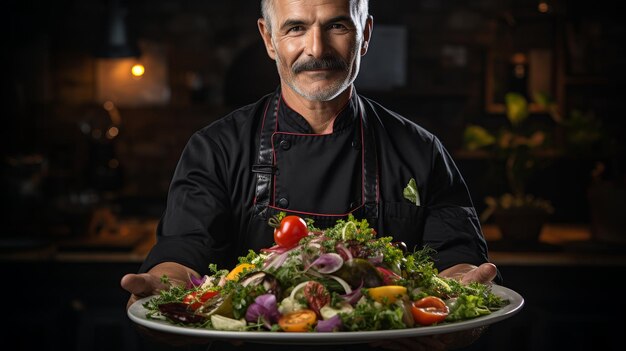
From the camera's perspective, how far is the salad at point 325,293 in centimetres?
150

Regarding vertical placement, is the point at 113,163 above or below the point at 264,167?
below

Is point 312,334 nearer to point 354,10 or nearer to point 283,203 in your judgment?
point 283,203

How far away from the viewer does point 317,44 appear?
81.9 inches

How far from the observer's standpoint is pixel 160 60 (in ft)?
21.6

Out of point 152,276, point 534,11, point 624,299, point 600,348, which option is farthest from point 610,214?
point 152,276

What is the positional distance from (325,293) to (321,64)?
726 mm

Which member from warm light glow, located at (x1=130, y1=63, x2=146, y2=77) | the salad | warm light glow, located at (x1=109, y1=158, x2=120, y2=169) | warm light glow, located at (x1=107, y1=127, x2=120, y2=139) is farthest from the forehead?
warm light glow, located at (x1=130, y1=63, x2=146, y2=77)

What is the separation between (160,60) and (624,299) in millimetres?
3748

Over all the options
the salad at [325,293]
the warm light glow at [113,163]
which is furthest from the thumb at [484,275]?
the warm light glow at [113,163]

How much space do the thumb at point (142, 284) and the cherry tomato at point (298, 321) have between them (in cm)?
38

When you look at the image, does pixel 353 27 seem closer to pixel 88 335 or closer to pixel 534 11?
pixel 88 335

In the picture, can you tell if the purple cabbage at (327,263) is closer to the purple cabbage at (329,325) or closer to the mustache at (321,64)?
the purple cabbage at (329,325)

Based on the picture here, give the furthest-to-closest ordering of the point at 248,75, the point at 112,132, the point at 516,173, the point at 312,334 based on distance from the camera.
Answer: the point at 248,75 < the point at 112,132 < the point at 516,173 < the point at 312,334

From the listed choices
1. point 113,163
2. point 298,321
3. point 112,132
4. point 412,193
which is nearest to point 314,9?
point 412,193
